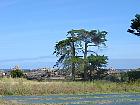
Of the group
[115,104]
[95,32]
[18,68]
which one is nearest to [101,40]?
[95,32]

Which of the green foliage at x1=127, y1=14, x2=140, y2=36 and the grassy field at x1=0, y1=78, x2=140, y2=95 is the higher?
the green foliage at x1=127, y1=14, x2=140, y2=36

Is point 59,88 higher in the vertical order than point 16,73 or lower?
lower

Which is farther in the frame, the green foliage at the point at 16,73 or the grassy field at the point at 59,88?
the green foliage at the point at 16,73

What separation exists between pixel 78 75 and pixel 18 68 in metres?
6.85

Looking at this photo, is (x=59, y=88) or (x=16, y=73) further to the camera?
(x=16, y=73)

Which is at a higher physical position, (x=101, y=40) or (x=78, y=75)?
(x=101, y=40)

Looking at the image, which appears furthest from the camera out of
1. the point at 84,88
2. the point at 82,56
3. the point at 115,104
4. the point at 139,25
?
the point at 82,56

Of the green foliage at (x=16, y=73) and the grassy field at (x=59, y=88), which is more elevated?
the green foliage at (x=16, y=73)

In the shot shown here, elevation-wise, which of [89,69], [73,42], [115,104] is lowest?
[115,104]

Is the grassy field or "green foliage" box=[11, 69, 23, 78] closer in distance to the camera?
the grassy field

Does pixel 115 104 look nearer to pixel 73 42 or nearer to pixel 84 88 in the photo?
pixel 84 88

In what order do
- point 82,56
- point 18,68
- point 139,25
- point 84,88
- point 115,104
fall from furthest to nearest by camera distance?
1. point 18,68
2. point 82,56
3. point 139,25
4. point 84,88
5. point 115,104

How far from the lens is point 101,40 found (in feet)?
143

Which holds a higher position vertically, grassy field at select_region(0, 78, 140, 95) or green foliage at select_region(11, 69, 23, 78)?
green foliage at select_region(11, 69, 23, 78)
